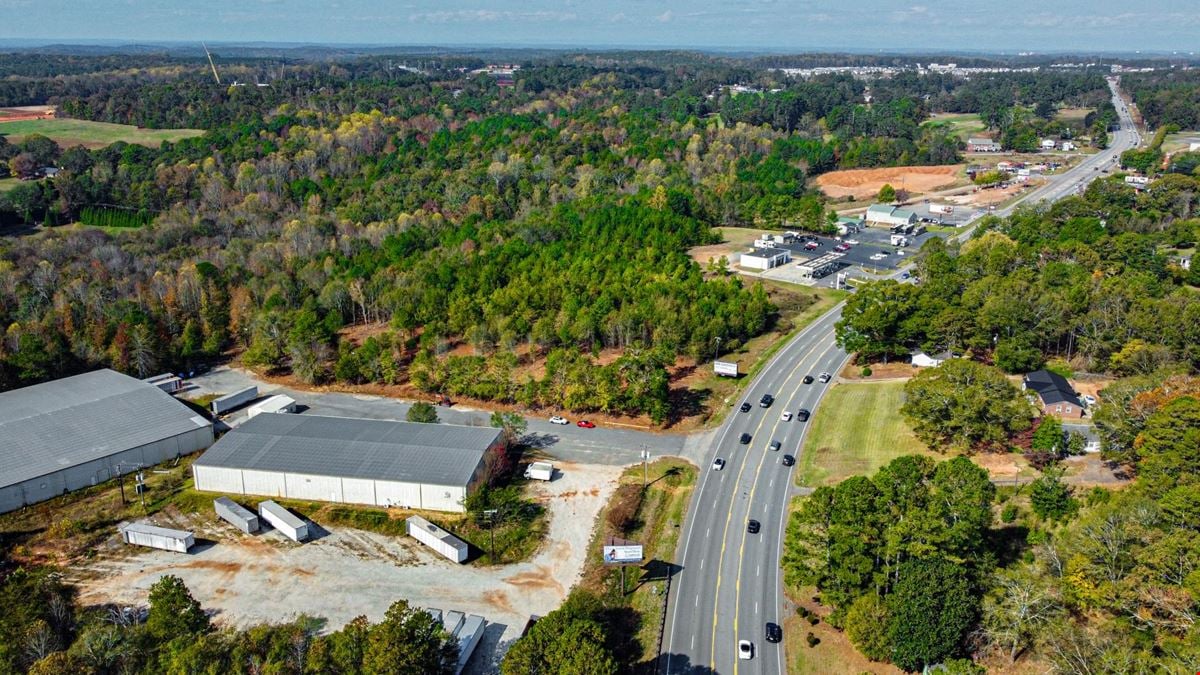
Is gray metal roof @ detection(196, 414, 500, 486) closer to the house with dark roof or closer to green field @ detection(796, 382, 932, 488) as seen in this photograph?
green field @ detection(796, 382, 932, 488)

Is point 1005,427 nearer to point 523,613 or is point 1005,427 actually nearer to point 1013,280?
point 1013,280

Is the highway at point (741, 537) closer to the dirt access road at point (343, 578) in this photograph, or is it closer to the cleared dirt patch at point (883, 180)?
the dirt access road at point (343, 578)

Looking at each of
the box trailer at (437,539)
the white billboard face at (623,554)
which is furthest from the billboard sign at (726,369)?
the box trailer at (437,539)

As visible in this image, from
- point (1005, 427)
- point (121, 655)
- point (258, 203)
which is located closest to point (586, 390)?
point (1005, 427)

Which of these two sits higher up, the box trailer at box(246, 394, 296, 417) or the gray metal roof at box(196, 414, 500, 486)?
the gray metal roof at box(196, 414, 500, 486)

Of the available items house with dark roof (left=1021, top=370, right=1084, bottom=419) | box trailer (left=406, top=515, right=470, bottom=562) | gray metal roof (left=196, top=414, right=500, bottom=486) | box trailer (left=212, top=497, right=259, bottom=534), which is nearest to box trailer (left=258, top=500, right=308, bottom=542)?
box trailer (left=212, top=497, right=259, bottom=534)
